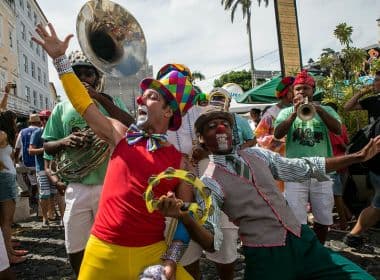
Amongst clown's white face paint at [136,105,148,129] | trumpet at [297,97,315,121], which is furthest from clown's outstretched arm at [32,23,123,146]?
trumpet at [297,97,315,121]

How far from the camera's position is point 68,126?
3172 millimetres

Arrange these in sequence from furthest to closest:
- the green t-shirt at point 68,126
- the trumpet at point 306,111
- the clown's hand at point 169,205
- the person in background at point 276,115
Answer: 1. the person in background at point 276,115
2. the trumpet at point 306,111
3. the green t-shirt at point 68,126
4. the clown's hand at point 169,205

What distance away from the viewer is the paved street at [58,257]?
436 cm

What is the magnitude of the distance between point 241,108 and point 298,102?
22.1ft

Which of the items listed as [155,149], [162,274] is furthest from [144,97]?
[162,274]

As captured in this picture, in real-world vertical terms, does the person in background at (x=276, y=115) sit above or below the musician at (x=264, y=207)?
above

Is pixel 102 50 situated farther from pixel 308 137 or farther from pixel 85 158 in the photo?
pixel 308 137

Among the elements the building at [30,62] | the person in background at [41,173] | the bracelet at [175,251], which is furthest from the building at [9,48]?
the bracelet at [175,251]

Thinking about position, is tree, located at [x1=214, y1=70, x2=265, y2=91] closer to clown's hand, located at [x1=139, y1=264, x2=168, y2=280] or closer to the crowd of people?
the crowd of people

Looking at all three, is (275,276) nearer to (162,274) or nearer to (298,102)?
(162,274)

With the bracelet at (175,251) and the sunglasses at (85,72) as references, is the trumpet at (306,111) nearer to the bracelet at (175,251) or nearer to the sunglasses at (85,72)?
the sunglasses at (85,72)

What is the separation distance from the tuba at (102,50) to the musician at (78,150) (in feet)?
0.14

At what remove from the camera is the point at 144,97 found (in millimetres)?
2295

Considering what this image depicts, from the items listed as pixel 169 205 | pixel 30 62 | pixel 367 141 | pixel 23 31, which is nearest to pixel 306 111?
pixel 367 141
